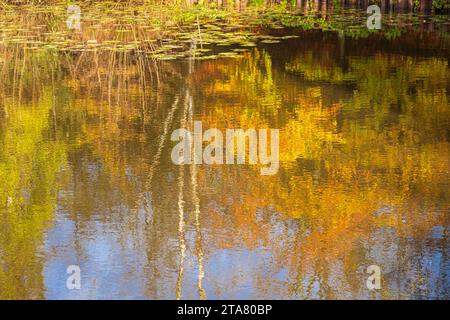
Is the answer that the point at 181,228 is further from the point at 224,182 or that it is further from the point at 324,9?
the point at 324,9

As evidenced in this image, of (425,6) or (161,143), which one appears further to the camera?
(425,6)

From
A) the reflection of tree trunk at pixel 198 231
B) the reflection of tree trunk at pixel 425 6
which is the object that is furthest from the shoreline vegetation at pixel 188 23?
the reflection of tree trunk at pixel 198 231

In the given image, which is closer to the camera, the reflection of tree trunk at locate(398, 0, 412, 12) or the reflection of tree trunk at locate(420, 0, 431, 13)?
the reflection of tree trunk at locate(420, 0, 431, 13)

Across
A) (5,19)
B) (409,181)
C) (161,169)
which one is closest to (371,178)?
(409,181)

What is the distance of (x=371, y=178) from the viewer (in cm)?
1001

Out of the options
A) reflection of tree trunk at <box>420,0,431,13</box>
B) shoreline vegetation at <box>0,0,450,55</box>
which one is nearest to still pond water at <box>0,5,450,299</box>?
shoreline vegetation at <box>0,0,450,55</box>

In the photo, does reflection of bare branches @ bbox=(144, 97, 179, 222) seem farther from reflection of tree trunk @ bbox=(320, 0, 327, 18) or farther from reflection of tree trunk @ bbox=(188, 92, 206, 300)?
reflection of tree trunk @ bbox=(320, 0, 327, 18)

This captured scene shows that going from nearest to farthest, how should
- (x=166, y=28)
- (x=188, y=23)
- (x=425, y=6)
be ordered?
(x=166, y=28) → (x=188, y=23) → (x=425, y=6)

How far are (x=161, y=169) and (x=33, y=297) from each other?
362cm

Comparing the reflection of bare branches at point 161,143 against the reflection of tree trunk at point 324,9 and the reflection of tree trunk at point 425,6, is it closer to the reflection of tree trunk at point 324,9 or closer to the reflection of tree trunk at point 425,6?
the reflection of tree trunk at point 324,9

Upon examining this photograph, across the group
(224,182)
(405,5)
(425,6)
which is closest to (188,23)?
(405,5)

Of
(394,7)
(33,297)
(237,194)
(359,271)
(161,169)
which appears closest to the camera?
(33,297)

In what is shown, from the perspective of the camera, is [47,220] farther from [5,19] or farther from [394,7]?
[394,7]

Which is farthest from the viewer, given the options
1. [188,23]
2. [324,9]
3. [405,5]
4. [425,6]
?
[324,9]
